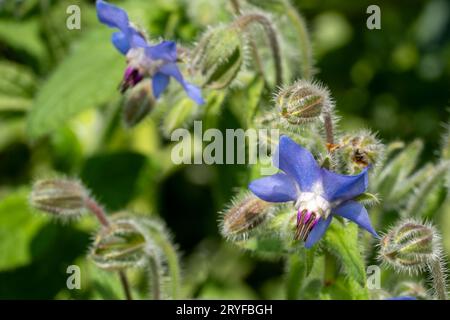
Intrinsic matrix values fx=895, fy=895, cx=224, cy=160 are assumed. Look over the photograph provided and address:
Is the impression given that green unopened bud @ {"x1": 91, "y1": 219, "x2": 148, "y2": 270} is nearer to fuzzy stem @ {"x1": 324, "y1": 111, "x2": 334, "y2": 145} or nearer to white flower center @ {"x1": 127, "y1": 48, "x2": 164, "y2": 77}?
white flower center @ {"x1": 127, "y1": 48, "x2": 164, "y2": 77}

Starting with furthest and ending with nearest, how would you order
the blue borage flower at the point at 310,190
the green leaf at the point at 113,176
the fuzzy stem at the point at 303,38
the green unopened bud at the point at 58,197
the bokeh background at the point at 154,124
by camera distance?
the green leaf at the point at 113,176, the bokeh background at the point at 154,124, the fuzzy stem at the point at 303,38, the green unopened bud at the point at 58,197, the blue borage flower at the point at 310,190

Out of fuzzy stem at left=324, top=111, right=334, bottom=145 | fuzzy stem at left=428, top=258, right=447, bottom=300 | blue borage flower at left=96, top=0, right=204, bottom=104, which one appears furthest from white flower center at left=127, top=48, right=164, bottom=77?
fuzzy stem at left=428, top=258, right=447, bottom=300

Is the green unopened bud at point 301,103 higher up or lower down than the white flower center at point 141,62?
lower down

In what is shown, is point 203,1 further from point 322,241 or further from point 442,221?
point 442,221

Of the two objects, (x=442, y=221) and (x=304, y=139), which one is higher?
(x=304, y=139)

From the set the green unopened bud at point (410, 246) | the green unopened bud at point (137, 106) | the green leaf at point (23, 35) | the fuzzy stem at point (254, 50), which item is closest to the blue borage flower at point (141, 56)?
the green unopened bud at point (137, 106)

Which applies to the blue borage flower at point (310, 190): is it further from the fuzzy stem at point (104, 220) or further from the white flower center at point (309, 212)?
the fuzzy stem at point (104, 220)
